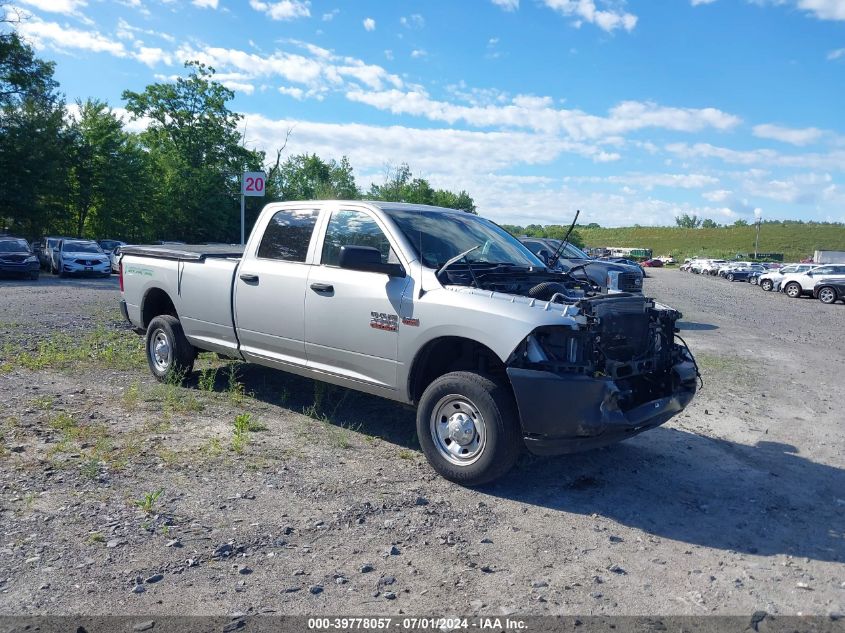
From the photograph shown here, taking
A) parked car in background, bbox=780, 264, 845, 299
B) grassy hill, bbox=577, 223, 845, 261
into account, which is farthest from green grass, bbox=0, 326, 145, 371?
grassy hill, bbox=577, 223, 845, 261

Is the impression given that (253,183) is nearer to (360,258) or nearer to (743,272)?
(360,258)

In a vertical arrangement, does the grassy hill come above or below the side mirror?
above

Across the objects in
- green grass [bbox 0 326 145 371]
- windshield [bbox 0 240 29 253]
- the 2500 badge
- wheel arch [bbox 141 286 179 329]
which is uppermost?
windshield [bbox 0 240 29 253]

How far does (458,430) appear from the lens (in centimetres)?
491

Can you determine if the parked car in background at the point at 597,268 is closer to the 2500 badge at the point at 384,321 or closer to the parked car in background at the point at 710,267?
Result: the 2500 badge at the point at 384,321

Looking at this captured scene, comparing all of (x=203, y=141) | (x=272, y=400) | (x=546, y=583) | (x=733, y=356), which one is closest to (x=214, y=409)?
(x=272, y=400)

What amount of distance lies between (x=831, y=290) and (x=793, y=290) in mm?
3208

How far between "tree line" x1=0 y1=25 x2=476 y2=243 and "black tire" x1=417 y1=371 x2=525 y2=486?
36.5 m

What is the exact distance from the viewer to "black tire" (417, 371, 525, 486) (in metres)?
4.66

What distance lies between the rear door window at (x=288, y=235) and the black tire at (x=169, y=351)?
1.56m

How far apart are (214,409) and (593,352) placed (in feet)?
12.7

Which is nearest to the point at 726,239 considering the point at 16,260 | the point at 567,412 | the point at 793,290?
the point at 793,290

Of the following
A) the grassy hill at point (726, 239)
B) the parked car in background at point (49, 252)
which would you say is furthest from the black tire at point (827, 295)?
the grassy hill at point (726, 239)

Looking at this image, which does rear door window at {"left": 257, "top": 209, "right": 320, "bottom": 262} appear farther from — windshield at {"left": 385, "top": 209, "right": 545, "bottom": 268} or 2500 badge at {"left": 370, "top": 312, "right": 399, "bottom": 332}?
2500 badge at {"left": 370, "top": 312, "right": 399, "bottom": 332}
